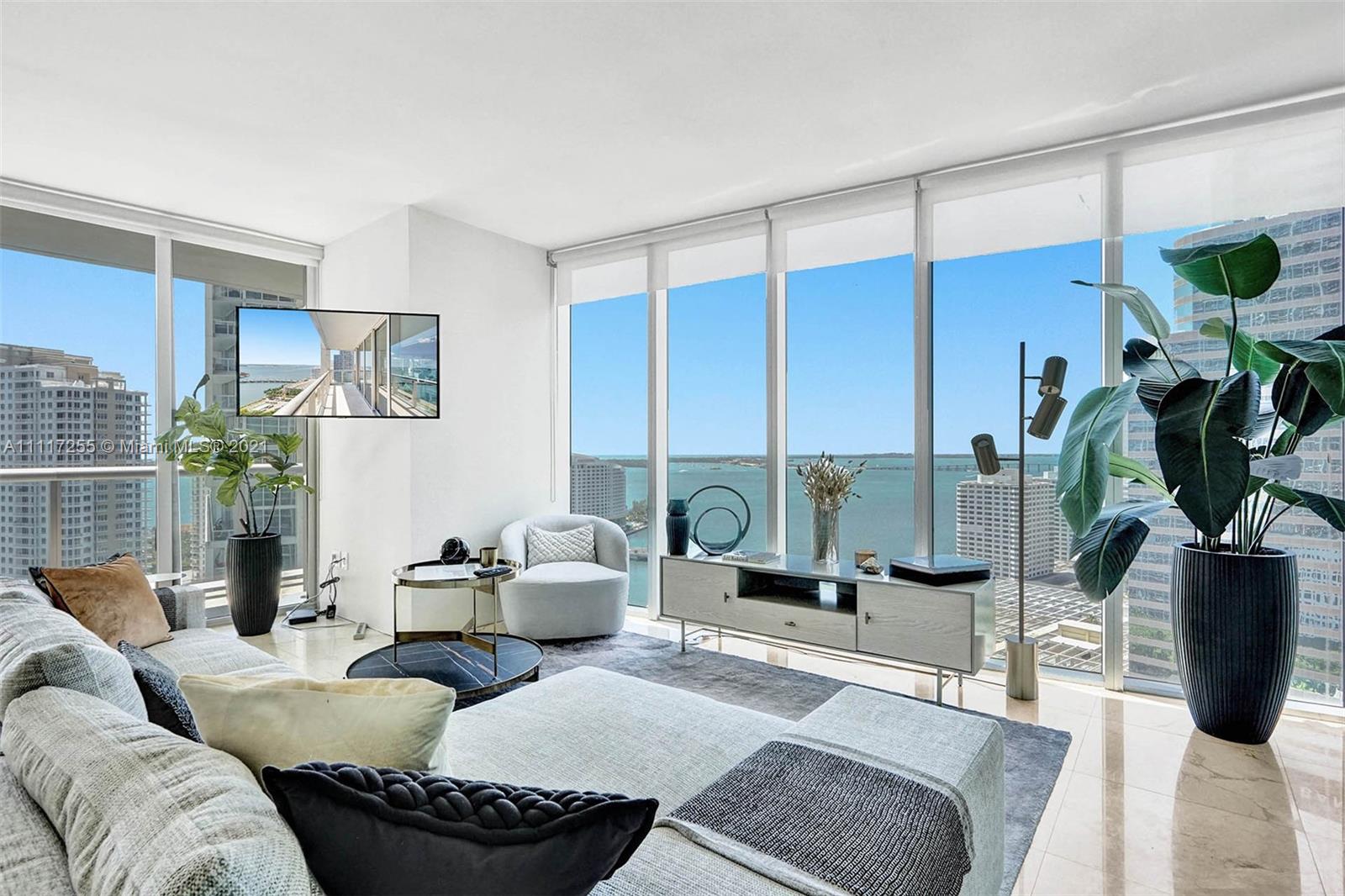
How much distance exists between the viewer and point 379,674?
2.86 metres

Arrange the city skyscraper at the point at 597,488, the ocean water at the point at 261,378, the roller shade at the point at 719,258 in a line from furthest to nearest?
the city skyscraper at the point at 597,488 < the roller shade at the point at 719,258 < the ocean water at the point at 261,378

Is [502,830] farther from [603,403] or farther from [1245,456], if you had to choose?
[603,403]

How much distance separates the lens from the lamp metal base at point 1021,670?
126 inches

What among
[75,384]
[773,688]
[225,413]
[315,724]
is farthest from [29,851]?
[225,413]

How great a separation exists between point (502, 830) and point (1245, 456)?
2.65 meters

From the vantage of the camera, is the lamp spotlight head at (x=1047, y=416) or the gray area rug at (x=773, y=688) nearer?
the gray area rug at (x=773, y=688)

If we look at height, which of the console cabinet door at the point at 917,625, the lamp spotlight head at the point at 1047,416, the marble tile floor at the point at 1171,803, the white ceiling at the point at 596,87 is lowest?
the marble tile floor at the point at 1171,803

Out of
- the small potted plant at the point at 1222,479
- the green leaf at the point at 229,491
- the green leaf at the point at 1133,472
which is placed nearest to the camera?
the small potted plant at the point at 1222,479

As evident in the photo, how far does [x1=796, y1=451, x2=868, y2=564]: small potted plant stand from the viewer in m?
3.63

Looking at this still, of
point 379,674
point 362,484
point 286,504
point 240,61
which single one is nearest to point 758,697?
point 379,674

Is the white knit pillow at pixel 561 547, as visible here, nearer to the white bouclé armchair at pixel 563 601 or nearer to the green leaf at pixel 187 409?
the white bouclé armchair at pixel 563 601

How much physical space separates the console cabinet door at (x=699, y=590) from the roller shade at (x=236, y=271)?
138 inches

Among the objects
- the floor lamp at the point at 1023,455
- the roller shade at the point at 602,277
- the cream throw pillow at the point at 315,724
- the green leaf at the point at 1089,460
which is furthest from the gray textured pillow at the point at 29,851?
the roller shade at the point at 602,277

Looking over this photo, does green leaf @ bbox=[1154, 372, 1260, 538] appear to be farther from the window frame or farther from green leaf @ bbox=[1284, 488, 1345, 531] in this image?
the window frame
